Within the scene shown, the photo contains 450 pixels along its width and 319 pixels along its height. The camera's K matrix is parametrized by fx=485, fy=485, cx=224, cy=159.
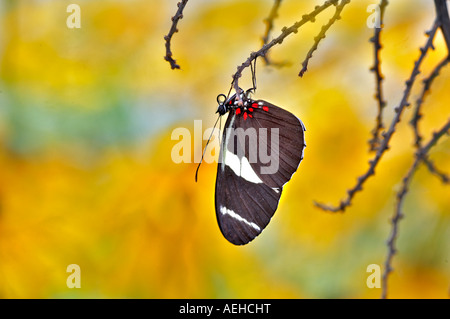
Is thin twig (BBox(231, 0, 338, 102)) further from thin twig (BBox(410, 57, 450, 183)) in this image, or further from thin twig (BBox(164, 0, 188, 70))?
thin twig (BBox(410, 57, 450, 183))

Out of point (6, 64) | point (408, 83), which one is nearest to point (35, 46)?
point (6, 64)

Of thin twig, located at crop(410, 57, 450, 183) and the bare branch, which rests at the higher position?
the bare branch

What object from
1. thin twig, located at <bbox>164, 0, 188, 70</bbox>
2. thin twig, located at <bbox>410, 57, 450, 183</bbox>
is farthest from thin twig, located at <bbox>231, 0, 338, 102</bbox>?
thin twig, located at <bbox>410, 57, 450, 183</bbox>

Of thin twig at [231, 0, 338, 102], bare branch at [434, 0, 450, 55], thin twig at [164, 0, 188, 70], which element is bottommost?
thin twig at [231, 0, 338, 102]

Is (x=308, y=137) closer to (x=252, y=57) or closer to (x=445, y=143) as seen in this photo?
(x=445, y=143)

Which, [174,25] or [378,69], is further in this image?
[378,69]

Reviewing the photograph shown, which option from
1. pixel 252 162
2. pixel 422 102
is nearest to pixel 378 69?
pixel 422 102

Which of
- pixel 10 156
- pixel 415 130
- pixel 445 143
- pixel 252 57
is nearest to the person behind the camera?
pixel 252 57

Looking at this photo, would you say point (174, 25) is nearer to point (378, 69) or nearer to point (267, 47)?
point (267, 47)

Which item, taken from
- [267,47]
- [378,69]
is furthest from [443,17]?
[267,47]
